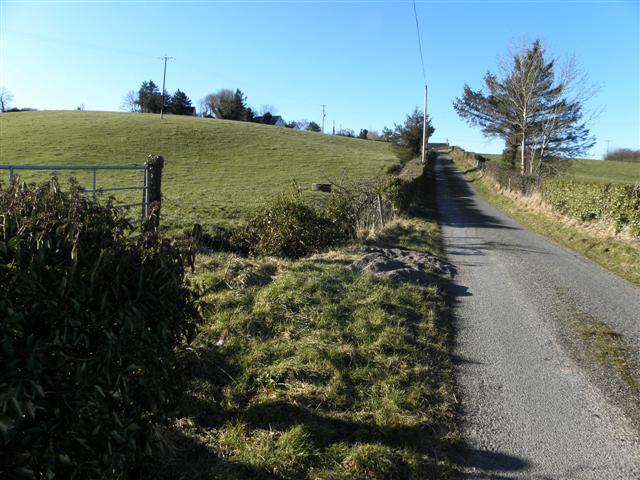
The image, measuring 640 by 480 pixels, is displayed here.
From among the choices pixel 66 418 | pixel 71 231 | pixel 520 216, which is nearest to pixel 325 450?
pixel 66 418

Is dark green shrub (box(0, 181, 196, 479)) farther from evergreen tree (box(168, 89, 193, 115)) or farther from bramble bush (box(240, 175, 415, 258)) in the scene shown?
evergreen tree (box(168, 89, 193, 115))

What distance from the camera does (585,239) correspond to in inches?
523

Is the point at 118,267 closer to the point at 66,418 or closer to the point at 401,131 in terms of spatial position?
the point at 66,418

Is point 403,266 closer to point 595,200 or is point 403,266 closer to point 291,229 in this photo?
point 291,229

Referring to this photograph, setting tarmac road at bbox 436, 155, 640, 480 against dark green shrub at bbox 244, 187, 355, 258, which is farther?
dark green shrub at bbox 244, 187, 355, 258

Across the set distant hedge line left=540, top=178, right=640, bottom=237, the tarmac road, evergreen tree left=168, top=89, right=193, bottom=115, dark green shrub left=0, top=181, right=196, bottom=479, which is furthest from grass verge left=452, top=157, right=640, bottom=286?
evergreen tree left=168, top=89, right=193, bottom=115

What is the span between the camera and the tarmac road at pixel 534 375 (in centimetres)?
324

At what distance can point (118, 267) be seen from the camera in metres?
2.41

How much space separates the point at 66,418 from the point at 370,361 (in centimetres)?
285

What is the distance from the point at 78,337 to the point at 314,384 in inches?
88.2

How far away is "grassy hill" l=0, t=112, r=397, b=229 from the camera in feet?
70.1

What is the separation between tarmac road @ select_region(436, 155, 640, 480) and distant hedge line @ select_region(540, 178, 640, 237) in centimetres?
361

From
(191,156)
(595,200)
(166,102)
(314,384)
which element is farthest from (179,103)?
(314,384)

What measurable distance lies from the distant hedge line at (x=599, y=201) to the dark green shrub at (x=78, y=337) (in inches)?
508
